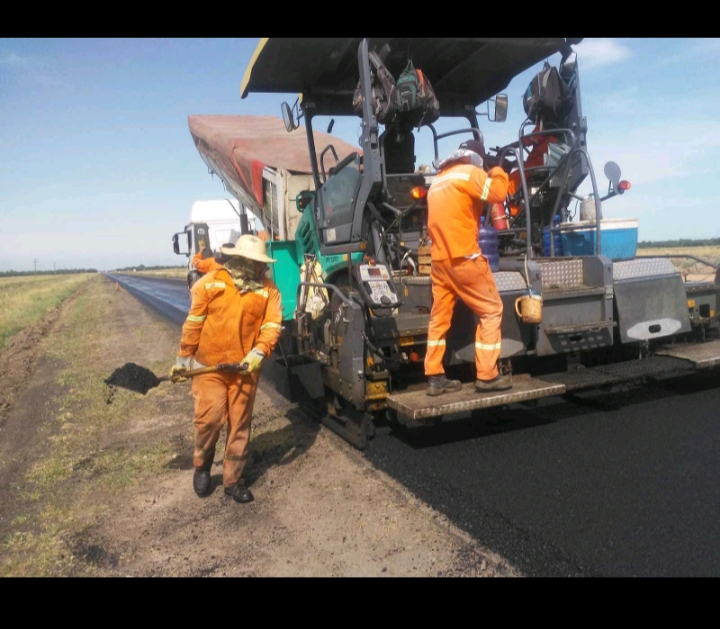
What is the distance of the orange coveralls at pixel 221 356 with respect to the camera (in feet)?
13.8

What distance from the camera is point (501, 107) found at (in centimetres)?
651

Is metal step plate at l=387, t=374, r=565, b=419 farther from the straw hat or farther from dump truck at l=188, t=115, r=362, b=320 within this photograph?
dump truck at l=188, t=115, r=362, b=320

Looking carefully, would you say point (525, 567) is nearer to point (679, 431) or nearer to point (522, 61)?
point (679, 431)

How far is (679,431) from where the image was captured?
4.62 m

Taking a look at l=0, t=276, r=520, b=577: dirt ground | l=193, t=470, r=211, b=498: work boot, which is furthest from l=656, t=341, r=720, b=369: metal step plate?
l=193, t=470, r=211, b=498: work boot

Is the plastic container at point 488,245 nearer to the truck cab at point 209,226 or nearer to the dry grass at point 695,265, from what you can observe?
the dry grass at point 695,265

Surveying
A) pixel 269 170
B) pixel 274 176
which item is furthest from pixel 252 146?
pixel 274 176

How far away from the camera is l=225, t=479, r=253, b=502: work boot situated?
4.10m

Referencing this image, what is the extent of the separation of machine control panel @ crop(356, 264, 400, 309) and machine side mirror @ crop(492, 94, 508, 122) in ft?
8.74

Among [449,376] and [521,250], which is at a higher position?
[521,250]

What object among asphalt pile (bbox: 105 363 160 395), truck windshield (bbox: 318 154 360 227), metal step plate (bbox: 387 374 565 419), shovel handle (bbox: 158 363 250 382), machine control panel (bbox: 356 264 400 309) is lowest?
metal step plate (bbox: 387 374 565 419)

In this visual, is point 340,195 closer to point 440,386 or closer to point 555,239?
point 555,239

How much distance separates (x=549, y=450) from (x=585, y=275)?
153 cm
